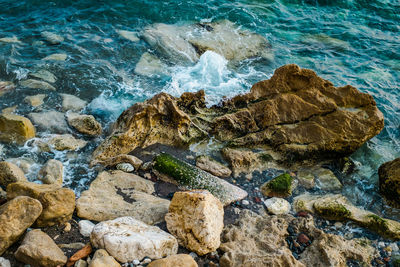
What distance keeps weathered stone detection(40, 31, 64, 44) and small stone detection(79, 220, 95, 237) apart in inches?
392

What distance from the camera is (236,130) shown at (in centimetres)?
844

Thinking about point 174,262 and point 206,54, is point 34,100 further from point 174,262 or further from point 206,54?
point 174,262

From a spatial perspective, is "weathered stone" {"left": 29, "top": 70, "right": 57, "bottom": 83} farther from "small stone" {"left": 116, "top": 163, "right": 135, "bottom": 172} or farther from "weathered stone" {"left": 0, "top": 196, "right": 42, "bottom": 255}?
"weathered stone" {"left": 0, "top": 196, "right": 42, "bottom": 255}

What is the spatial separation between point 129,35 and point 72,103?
18.4 feet

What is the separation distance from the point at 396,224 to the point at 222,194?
353 centimetres

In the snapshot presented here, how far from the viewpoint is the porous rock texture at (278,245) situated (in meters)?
4.89

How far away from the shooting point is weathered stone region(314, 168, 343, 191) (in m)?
7.46

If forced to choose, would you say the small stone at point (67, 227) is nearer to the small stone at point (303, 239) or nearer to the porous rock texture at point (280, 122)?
the porous rock texture at point (280, 122)

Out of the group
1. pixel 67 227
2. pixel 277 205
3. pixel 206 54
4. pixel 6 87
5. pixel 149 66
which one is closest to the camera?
pixel 67 227

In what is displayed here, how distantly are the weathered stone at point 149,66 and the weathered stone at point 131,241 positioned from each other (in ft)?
25.1

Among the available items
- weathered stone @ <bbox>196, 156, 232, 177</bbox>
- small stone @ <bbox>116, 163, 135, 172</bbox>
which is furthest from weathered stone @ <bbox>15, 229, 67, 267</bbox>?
weathered stone @ <bbox>196, 156, 232, 177</bbox>

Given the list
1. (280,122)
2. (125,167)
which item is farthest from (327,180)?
(125,167)

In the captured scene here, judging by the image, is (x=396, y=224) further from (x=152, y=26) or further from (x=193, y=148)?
(x=152, y=26)

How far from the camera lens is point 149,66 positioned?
12.2 meters
